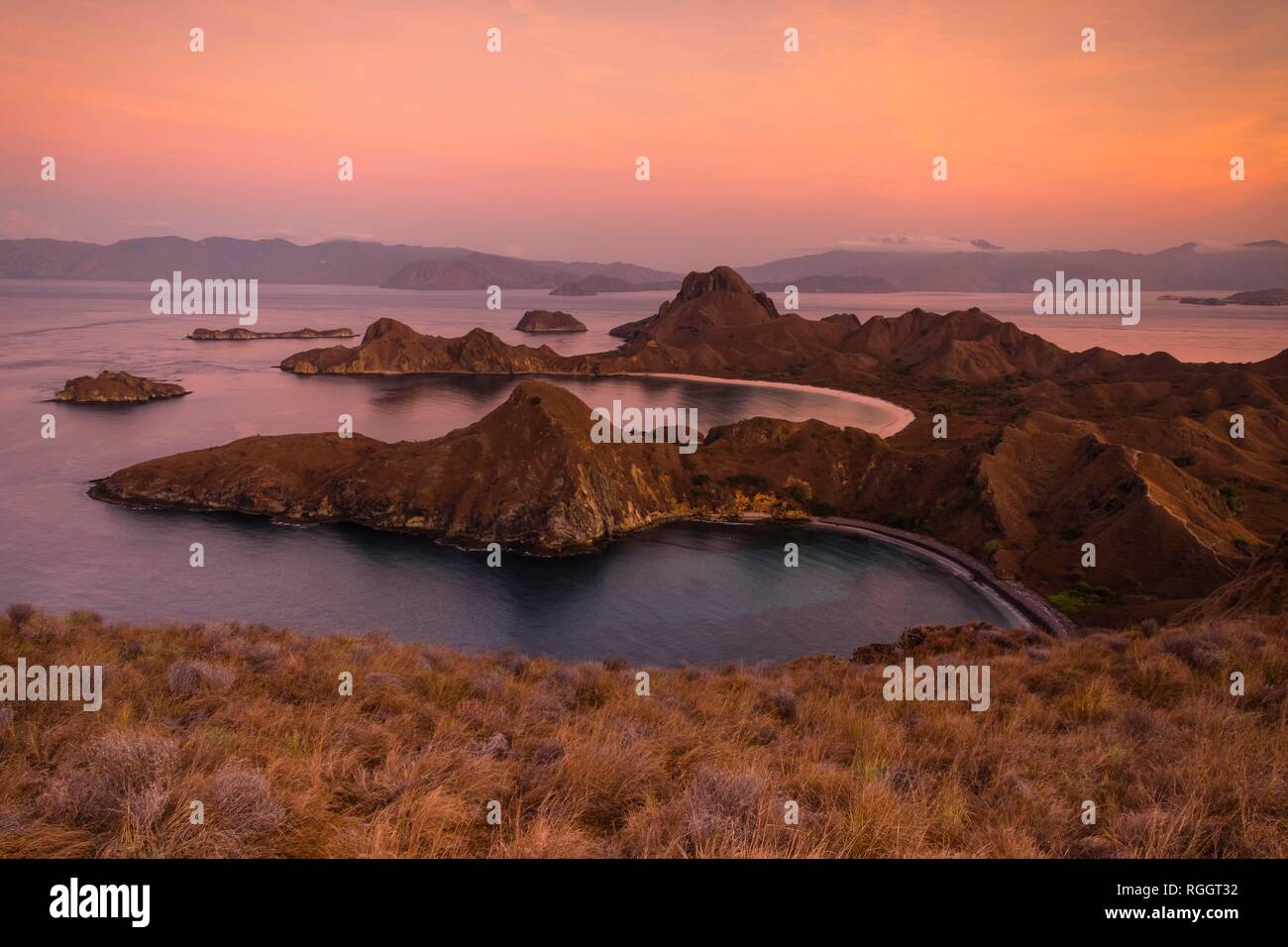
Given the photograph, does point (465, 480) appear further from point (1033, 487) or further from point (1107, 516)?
point (1107, 516)

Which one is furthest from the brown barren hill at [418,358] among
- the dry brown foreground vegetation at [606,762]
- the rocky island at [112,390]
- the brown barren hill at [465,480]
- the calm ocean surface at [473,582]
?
the dry brown foreground vegetation at [606,762]

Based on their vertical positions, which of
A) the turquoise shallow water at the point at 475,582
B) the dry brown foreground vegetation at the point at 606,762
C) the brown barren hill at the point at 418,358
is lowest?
the turquoise shallow water at the point at 475,582

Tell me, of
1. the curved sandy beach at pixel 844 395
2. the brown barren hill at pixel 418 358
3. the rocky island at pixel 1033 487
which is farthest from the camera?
the brown barren hill at pixel 418 358

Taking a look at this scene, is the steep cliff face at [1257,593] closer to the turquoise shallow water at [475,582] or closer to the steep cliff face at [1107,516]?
the turquoise shallow water at [475,582]

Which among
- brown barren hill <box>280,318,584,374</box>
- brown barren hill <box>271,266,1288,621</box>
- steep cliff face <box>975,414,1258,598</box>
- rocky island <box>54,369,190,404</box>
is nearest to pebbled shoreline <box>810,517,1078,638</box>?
brown barren hill <box>271,266,1288,621</box>

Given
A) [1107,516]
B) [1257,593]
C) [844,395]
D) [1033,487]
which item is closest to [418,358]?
[844,395]
